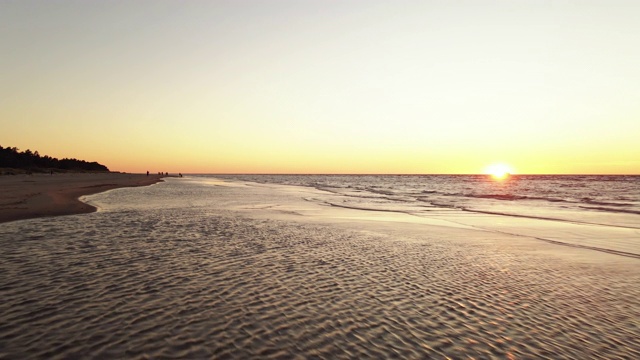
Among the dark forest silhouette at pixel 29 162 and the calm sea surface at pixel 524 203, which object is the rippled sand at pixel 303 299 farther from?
the dark forest silhouette at pixel 29 162

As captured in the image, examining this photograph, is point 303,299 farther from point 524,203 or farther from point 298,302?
point 524,203

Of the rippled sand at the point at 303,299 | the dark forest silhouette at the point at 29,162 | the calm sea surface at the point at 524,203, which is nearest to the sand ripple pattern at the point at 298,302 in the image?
the rippled sand at the point at 303,299

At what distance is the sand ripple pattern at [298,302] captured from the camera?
680 centimetres

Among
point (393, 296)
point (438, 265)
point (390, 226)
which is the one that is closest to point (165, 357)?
point (393, 296)

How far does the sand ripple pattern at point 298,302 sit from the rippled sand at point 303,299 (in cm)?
4

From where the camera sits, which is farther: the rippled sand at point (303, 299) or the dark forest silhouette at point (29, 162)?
the dark forest silhouette at point (29, 162)

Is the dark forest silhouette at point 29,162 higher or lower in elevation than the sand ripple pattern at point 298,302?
higher

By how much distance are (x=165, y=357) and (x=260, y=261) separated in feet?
23.5

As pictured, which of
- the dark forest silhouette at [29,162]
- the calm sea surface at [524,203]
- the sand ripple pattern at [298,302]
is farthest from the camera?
the dark forest silhouette at [29,162]

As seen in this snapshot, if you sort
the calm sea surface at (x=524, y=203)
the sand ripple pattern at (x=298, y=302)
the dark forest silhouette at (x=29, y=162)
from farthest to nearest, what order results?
the dark forest silhouette at (x=29, y=162), the calm sea surface at (x=524, y=203), the sand ripple pattern at (x=298, y=302)

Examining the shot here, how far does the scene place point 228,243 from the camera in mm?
16516

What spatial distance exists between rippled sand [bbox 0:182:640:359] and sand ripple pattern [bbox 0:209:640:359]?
0.04 metres

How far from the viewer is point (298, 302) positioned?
9.14 m

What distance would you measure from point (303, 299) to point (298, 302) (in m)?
0.28
